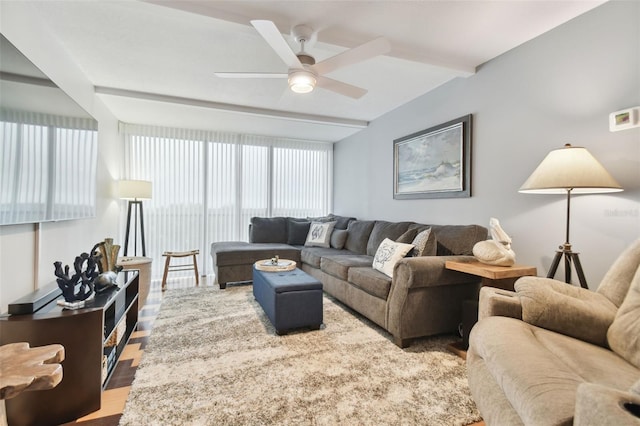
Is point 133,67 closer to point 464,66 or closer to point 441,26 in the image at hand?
point 441,26

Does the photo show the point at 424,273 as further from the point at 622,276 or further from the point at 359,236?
the point at 359,236

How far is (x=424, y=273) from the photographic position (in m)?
2.31

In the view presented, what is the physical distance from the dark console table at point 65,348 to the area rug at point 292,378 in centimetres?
25

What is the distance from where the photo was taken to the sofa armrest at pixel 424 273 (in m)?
2.29

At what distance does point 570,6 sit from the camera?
2.00 meters

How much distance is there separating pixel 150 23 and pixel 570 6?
303 cm

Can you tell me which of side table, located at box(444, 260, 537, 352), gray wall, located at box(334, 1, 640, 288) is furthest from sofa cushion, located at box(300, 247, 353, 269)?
side table, located at box(444, 260, 537, 352)

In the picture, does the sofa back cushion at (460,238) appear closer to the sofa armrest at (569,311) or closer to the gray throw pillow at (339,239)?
the sofa armrest at (569,311)

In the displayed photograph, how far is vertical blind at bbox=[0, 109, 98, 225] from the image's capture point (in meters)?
1.53

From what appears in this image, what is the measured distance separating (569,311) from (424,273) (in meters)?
0.97

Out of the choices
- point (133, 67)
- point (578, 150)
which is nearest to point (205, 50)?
point (133, 67)

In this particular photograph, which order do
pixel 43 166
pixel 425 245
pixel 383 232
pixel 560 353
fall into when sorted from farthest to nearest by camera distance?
pixel 383 232
pixel 425 245
pixel 43 166
pixel 560 353

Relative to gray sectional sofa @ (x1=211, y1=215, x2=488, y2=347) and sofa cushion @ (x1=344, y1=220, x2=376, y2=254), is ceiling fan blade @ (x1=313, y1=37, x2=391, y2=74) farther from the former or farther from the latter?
sofa cushion @ (x1=344, y1=220, x2=376, y2=254)

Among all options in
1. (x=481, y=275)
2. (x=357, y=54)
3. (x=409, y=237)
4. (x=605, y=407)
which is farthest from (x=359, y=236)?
(x=605, y=407)
